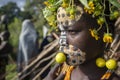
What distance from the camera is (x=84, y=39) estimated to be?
9.30ft

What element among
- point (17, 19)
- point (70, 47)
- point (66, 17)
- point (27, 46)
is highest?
point (66, 17)

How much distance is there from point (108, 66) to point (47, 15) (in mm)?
536

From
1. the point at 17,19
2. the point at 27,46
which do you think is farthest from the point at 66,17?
the point at 17,19

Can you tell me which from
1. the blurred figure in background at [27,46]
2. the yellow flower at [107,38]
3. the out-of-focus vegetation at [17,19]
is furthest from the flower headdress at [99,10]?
the out-of-focus vegetation at [17,19]

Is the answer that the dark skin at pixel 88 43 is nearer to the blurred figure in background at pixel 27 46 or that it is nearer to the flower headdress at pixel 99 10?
the flower headdress at pixel 99 10

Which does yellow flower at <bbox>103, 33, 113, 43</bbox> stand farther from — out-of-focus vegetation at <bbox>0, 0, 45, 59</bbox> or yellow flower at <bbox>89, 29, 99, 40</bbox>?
out-of-focus vegetation at <bbox>0, 0, 45, 59</bbox>

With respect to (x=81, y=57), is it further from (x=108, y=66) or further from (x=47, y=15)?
(x=47, y=15)

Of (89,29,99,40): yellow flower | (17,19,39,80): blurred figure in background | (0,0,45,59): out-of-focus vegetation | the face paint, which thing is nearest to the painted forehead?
the face paint

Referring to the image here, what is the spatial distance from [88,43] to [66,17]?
0.22 m

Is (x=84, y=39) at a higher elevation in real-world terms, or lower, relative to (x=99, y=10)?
lower

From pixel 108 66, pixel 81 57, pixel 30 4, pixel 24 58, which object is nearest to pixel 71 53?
pixel 81 57

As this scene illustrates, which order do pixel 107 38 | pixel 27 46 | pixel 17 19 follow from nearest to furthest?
pixel 107 38 < pixel 27 46 < pixel 17 19

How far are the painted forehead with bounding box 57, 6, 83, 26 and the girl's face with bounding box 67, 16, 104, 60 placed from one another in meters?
0.03

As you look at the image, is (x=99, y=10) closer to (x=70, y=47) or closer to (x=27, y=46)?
(x=70, y=47)
